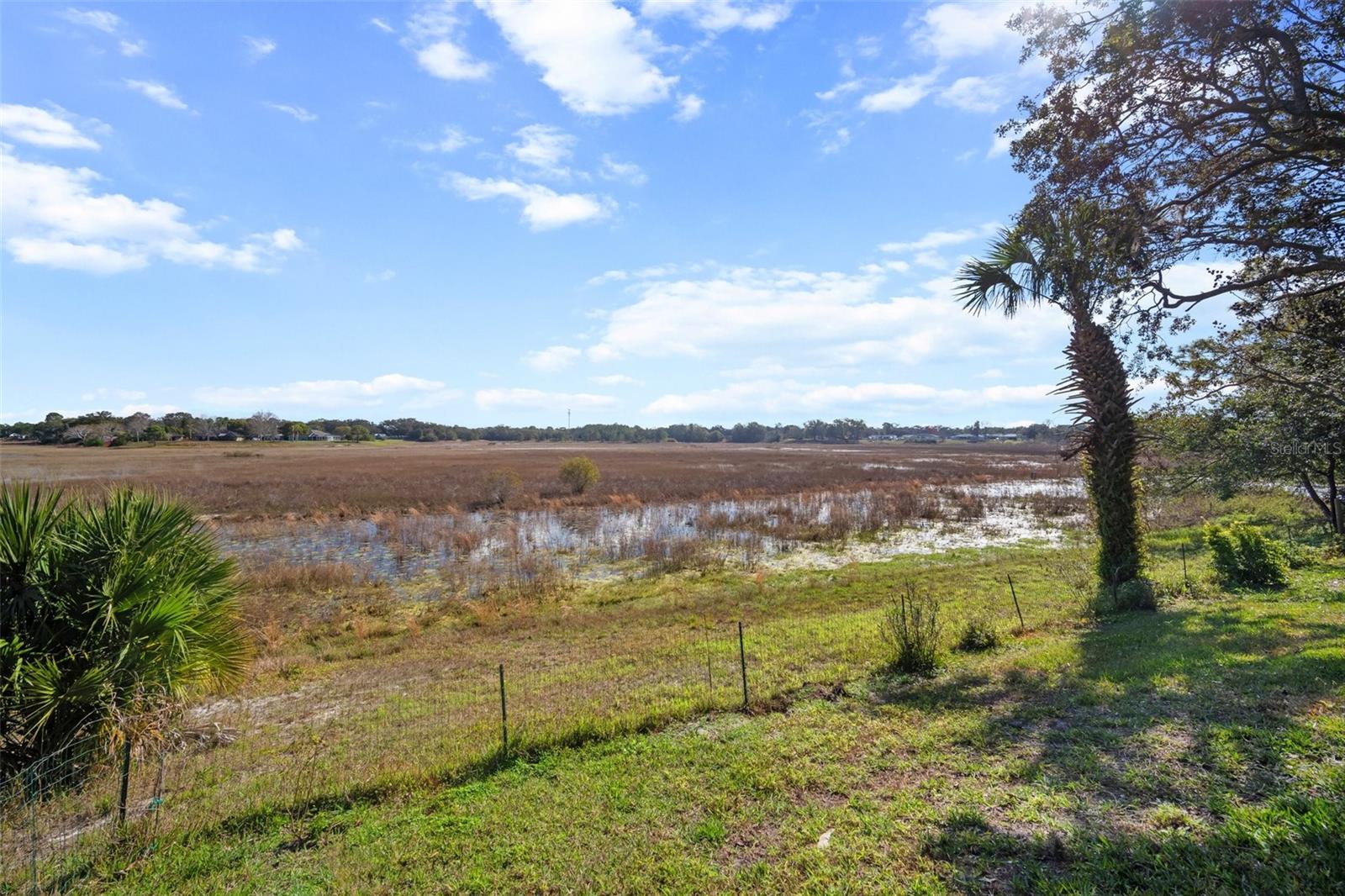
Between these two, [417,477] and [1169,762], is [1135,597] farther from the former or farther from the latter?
[417,477]

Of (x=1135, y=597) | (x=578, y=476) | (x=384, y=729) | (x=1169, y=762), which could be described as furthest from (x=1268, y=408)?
(x=578, y=476)

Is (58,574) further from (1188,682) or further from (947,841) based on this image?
(1188,682)

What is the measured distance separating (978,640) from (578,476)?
30.4 meters

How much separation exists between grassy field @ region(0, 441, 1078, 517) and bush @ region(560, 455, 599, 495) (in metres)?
0.84

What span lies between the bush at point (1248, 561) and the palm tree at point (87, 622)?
18669mm

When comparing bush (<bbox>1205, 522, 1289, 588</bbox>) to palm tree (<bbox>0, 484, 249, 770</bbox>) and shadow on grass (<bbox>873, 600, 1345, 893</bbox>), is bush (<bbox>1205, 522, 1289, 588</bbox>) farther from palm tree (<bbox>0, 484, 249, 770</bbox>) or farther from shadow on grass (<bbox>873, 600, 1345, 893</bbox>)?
palm tree (<bbox>0, 484, 249, 770</bbox>)

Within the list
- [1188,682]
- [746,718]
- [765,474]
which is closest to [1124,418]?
[1188,682]

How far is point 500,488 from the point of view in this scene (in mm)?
35438

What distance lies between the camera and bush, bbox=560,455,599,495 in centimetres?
3766

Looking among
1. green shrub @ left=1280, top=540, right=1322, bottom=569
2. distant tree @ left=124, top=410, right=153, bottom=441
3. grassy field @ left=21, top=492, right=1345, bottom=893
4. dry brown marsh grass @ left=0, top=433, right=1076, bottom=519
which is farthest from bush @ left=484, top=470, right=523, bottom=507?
distant tree @ left=124, top=410, right=153, bottom=441

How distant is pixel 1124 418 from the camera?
13078 millimetres

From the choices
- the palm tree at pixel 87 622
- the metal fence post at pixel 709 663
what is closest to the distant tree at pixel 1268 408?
the metal fence post at pixel 709 663

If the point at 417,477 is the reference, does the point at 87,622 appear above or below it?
above

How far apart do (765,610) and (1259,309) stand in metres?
10.6
